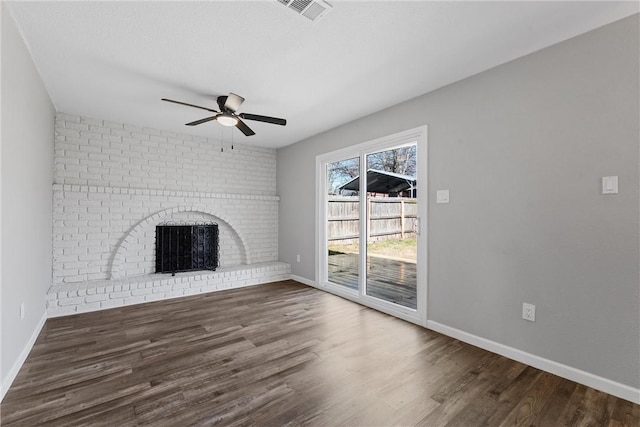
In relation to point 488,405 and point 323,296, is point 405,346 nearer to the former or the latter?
point 488,405

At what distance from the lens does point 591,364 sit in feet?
Answer: 6.73

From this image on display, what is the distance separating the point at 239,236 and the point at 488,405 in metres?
4.25

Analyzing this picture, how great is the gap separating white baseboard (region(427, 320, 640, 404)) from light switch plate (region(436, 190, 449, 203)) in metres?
1.26

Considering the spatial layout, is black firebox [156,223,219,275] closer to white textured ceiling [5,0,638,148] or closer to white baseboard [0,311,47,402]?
white baseboard [0,311,47,402]

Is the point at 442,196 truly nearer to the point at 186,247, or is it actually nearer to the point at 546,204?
the point at 546,204

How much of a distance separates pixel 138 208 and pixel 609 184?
5203 mm

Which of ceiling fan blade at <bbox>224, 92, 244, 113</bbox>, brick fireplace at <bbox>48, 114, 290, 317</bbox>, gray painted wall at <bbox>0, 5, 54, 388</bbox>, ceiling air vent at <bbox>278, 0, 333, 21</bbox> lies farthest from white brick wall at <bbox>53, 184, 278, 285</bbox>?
ceiling air vent at <bbox>278, 0, 333, 21</bbox>

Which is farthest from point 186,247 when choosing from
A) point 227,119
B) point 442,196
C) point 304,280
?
point 442,196

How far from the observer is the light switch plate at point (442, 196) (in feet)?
9.65

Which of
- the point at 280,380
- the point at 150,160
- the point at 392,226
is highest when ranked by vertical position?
the point at 150,160

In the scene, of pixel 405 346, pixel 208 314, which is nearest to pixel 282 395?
pixel 405 346

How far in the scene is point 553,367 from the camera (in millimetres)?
2209

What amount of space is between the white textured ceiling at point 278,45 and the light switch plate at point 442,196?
3.53ft

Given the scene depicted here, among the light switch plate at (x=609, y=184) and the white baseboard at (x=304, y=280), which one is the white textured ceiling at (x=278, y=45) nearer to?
the light switch plate at (x=609, y=184)
